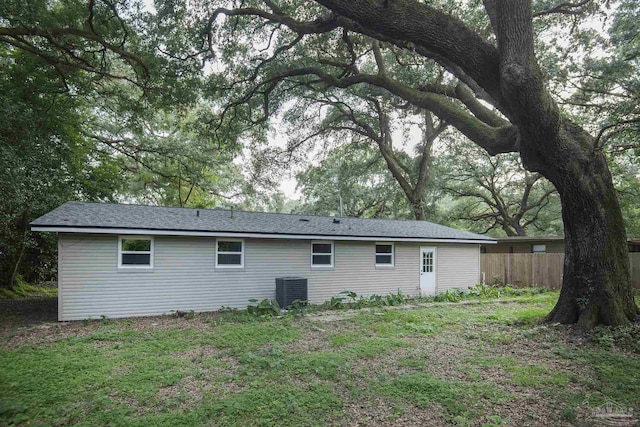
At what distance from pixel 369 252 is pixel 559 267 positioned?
31.1 feet

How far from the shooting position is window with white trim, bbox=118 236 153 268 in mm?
9969

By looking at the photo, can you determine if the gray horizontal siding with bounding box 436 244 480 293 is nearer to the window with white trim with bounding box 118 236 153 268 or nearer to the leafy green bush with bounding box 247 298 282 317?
the leafy green bush with bounding box 247 298 282 317

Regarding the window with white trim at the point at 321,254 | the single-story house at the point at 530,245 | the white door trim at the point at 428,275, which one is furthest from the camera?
the single-story house at the point at 530,245

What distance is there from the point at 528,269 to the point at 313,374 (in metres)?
15.7

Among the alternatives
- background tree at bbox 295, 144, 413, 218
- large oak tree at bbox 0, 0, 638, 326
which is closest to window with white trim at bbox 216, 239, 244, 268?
large oak tree at bbox 0, 0, 638, 326

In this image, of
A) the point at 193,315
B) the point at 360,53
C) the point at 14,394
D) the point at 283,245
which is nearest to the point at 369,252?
the point at 283,245

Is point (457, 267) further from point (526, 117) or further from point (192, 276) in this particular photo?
point (192, 276)

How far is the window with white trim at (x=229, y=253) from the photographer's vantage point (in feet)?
37.0

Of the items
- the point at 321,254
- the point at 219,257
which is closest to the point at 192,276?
the point at 219,257

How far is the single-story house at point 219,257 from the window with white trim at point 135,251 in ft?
0.08

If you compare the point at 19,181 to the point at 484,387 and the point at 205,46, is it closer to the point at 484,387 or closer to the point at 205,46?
the point at 205,46

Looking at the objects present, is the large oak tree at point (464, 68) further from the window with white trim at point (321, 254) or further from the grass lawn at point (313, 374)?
the window with white trim at point (321, 254)

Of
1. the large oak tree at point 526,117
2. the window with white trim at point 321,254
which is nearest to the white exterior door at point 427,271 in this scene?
the window with white trim at point 321,254

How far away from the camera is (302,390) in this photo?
4793 mm
